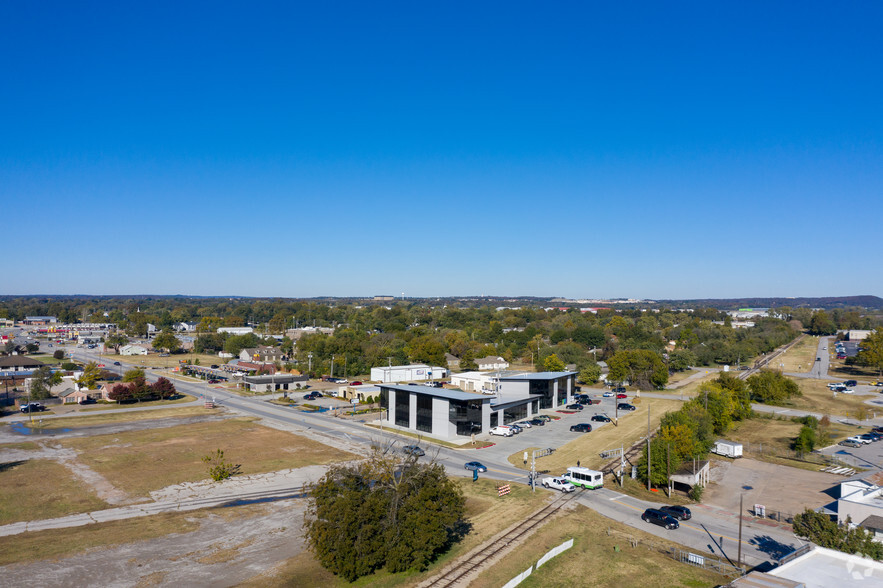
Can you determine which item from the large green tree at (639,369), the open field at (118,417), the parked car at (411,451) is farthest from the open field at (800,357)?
the open field at (118,417)

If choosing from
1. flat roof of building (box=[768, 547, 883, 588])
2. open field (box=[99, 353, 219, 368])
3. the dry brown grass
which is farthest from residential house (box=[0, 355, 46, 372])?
flat roof of building (box=[768, 547, 883, 588])

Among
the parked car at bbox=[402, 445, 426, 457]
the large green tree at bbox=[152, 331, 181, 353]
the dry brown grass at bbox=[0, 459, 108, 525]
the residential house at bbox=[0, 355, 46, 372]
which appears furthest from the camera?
the large green tree at bbox=[152, 331, 181, 353]

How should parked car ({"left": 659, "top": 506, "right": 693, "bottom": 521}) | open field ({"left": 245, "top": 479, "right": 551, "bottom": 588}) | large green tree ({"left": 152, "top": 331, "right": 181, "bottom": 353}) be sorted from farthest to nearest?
large green tree ({"left": 152, "top": 331, "right": 181, "bottom": 353}), parked car ({"left": 659, "top": 506, "right": 693, "bottom": 521}), open field ({"left": 245, "top": 479, "right": 551, "bottom": 588})

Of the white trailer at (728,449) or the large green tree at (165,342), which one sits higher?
the large green tree at (165,342)

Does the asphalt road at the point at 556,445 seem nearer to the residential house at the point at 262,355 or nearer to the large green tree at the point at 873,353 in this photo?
the residential house at the point at 262,355

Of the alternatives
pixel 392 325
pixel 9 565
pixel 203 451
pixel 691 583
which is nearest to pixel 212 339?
pixel 392 325

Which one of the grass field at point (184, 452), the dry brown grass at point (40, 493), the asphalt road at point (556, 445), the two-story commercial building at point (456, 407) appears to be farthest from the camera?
the two-story commercial building at point (456, 407)

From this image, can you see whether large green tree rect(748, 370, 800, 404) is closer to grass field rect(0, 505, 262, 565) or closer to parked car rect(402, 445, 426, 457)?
parked car rect(402, 445, 426, 457)
